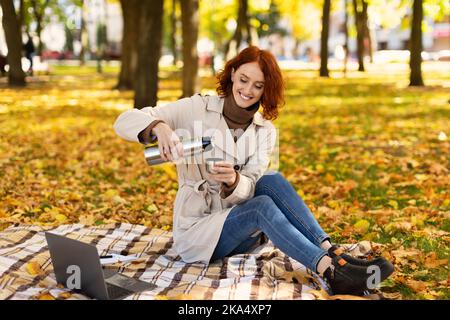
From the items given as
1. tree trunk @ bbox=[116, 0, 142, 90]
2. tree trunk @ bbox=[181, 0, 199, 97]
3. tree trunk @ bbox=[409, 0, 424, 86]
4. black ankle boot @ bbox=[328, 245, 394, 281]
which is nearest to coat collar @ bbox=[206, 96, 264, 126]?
black ankle boot @ bbox=[328, 245, 394, 281]

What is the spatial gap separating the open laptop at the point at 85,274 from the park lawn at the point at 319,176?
1344mm

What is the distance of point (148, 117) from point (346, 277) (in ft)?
4.80

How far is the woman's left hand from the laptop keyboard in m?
0.81

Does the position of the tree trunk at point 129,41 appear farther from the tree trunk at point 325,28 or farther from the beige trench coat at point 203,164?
the beige trench coat at point 203,164

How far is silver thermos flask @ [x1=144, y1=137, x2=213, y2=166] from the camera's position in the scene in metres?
3.92

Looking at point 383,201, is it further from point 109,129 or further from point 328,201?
point 109,129

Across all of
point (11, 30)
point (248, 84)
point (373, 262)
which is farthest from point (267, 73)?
point (11, 30)

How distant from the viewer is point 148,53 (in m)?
13.3

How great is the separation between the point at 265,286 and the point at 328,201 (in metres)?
3.01

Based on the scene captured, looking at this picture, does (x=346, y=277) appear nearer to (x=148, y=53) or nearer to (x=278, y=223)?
(x=278, y=223)

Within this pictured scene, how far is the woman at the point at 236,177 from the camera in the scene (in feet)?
12.9

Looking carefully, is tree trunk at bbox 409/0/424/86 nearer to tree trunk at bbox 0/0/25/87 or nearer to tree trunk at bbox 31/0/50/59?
tree trunk at bbox 0/0/25/87

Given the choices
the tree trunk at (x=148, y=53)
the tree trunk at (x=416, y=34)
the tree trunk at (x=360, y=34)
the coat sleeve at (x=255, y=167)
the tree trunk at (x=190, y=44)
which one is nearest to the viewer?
the coat sleeve at (x=255, y=167)

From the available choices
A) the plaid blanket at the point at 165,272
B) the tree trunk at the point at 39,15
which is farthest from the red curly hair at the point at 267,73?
the tree trunk at the point at 39,15
